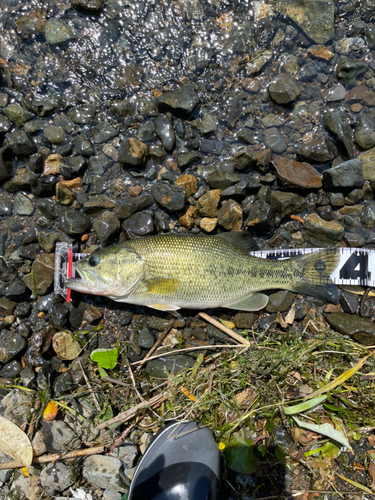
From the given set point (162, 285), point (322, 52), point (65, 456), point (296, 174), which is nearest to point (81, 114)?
point (162, 285)

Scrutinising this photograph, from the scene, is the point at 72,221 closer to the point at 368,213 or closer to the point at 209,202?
the point at 209,202

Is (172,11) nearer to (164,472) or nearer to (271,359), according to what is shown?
(271,359)

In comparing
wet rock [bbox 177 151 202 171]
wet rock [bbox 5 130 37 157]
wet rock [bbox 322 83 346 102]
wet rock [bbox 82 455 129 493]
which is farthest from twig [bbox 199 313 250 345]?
wet rock [bbox 322 83 346 102]

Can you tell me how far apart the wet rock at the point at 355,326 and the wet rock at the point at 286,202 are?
1.74m

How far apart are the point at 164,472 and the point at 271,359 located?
2004mm

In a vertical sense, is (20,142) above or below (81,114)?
below

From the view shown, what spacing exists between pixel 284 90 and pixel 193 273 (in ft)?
10.4

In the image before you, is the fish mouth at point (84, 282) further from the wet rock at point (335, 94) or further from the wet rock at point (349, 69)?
the wet rock at point (349, 69)

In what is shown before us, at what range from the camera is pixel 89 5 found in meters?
4.49

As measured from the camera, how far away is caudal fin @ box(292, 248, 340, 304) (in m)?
4.17

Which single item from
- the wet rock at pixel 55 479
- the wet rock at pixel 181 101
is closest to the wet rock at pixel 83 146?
the wet rock at pixel 181 101

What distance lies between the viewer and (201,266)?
3969 mm

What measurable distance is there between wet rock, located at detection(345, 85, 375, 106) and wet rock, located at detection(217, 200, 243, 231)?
2.53 m

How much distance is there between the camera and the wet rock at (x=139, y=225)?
A: 432 centimetres
